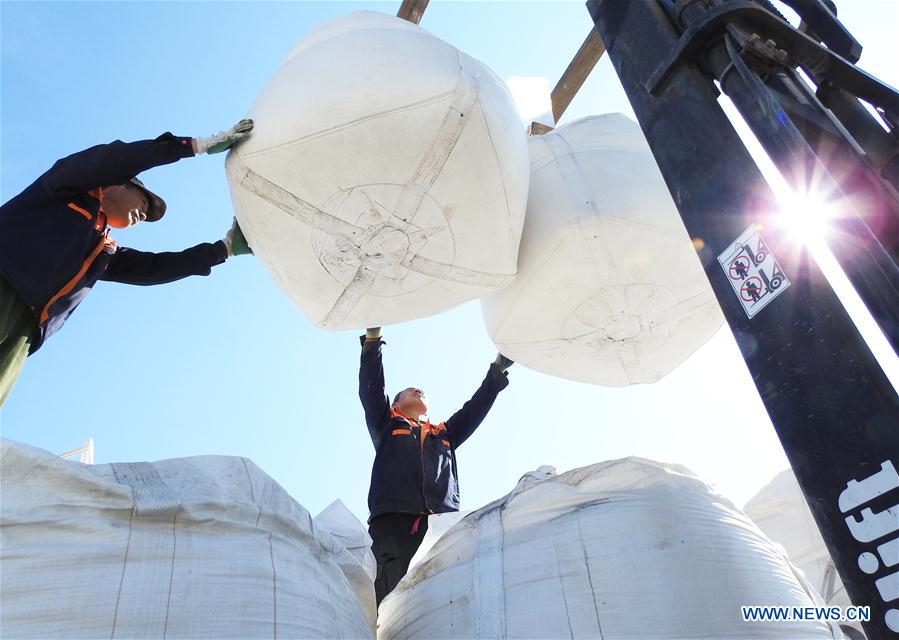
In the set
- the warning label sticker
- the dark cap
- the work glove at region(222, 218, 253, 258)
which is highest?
the work glove at region(222, 218, 253, 258)

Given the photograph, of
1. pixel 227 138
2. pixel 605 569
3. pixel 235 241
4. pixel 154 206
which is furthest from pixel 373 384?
pixel 605 569

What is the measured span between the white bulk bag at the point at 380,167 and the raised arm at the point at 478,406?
1.45 meters

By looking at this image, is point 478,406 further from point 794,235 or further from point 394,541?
point 794,235

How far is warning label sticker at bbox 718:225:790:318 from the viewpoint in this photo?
1.70 m

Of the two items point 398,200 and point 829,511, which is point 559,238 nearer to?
point 398,200

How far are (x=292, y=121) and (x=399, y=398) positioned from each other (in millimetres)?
2154

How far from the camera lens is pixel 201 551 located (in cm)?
197

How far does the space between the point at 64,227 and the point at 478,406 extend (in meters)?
2.40

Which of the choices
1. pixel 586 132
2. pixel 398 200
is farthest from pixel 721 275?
pixel 586 132

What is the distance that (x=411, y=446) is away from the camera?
3.83m

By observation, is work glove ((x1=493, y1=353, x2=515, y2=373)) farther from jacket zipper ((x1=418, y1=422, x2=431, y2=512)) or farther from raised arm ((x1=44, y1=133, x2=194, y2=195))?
raised arm ((x1=44, y1=133, x2=194, y2=195))

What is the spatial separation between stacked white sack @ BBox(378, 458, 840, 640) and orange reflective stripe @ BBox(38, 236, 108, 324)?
1.47 meters

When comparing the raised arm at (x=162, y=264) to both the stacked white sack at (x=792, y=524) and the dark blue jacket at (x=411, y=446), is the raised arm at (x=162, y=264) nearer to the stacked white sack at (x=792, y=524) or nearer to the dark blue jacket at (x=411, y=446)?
the dark blue jacket at (x=411, y=446)

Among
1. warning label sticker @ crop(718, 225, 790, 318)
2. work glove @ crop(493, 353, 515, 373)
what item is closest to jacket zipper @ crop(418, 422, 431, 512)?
work glove @ crop(493, 353, 515, 373)
